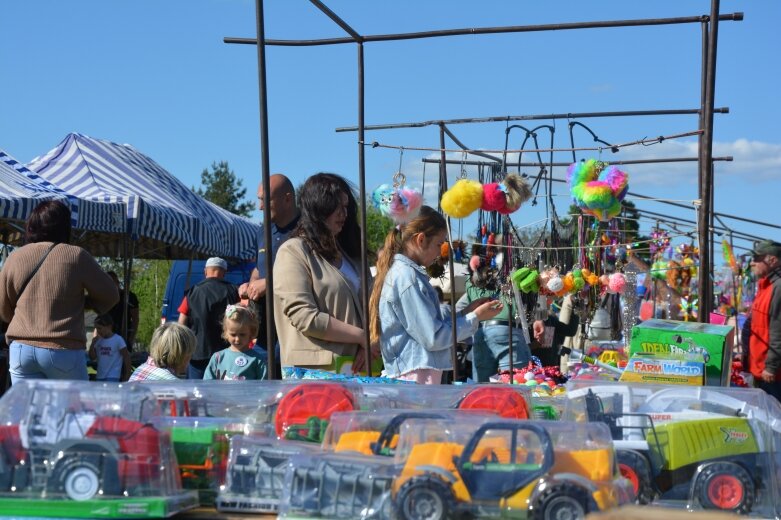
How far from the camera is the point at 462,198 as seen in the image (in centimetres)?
502

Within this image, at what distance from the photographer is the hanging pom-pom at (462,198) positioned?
5023mm

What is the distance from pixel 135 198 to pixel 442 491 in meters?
8.57

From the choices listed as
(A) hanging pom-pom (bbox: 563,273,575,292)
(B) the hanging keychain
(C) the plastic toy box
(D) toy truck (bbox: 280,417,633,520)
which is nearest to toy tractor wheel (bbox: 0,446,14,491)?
(C) the plastic toy box

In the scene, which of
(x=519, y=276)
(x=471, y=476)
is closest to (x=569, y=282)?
(x=519, y=276)

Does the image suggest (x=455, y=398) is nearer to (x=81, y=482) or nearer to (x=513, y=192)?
(x=81, y=482)

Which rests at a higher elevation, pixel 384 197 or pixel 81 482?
pixel 384 197

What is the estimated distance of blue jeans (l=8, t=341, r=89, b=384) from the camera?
438cm

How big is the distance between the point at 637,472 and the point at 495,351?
5051 mm

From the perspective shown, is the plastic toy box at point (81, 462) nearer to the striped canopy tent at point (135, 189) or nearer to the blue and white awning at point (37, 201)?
the blue and white awning at point (37, 201)

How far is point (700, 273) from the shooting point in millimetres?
3852

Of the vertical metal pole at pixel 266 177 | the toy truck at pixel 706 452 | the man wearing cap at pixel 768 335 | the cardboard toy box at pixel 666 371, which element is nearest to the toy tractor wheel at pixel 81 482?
the toy truck at pixel 706 452

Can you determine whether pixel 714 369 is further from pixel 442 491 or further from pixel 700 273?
pixel 442 491

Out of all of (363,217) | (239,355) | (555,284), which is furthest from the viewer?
(555,284)

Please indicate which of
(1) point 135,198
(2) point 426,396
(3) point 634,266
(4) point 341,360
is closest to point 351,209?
(4) point 341,360
